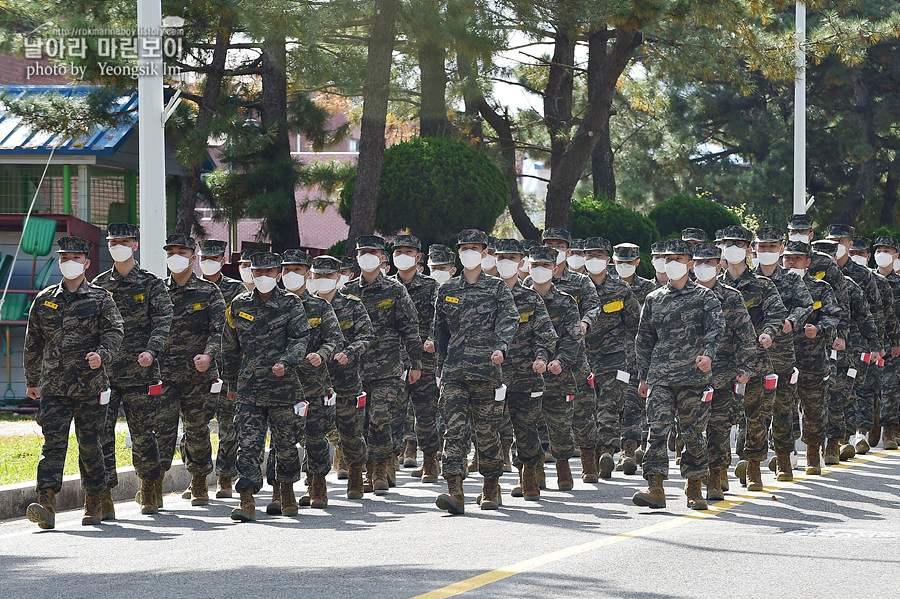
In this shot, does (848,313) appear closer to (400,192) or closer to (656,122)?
(400,192)

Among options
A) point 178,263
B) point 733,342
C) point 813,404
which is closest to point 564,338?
point 733,342

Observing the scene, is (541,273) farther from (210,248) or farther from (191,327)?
(191,327)

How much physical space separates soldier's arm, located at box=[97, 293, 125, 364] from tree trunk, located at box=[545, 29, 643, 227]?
53.2 feet

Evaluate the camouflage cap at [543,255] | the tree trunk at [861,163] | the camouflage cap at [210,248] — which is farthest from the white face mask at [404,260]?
the tree trunk at [861,163]

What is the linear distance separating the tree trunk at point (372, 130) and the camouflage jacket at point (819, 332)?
8.84 m

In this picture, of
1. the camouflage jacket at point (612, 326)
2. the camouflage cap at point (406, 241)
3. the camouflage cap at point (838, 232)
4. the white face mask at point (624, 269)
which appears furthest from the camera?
the camouflage cap at point (838, 232)

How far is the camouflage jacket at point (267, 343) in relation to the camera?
33.8ft

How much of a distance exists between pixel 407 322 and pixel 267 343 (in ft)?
6.93

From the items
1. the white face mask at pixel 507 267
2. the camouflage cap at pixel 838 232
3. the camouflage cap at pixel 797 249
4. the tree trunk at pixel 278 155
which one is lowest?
the white face mask at pixel 507 267

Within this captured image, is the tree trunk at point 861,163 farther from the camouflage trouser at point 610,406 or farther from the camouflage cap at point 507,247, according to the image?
the camouflage cap at point 507,247

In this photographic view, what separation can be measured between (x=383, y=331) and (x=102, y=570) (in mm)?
4543

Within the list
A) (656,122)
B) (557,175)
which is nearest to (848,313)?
(557,175)

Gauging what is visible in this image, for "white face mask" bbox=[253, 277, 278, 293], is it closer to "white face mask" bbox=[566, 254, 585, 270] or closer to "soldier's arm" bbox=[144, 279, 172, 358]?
"soldier's arm" bbox=[144, 279, 172, 358]

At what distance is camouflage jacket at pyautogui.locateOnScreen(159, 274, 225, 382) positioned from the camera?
1120 centimetres
